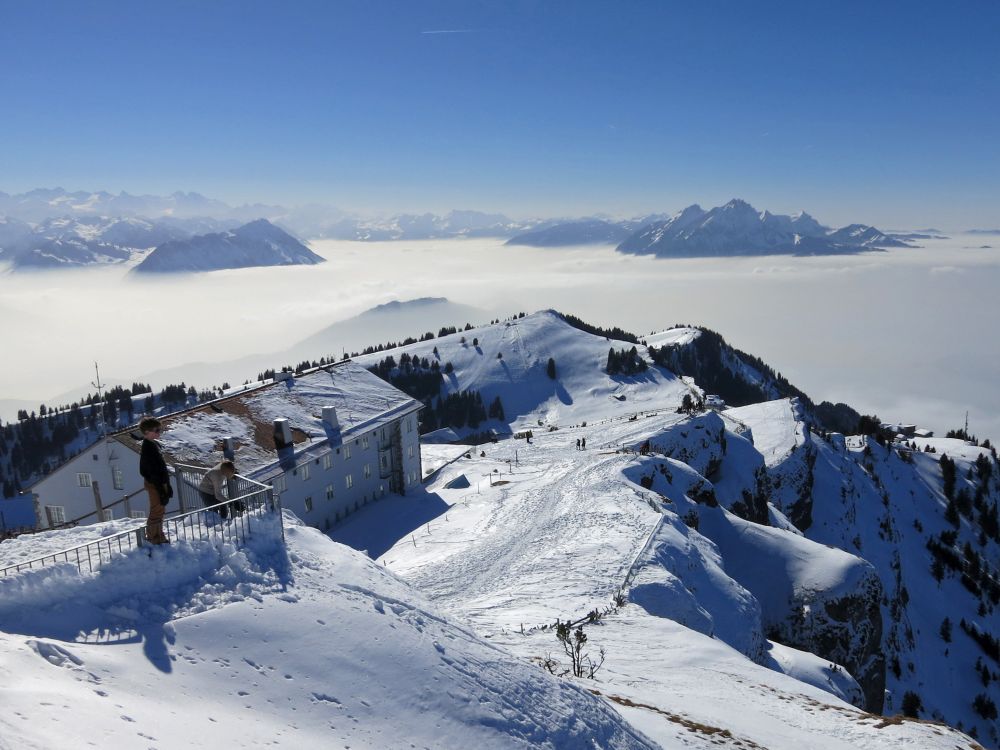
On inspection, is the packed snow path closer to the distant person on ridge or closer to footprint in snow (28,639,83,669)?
the distant person on ridge

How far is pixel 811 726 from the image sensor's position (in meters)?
17.4

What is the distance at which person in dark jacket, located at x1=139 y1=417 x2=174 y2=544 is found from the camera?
1195cm

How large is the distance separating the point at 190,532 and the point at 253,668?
3999 mm

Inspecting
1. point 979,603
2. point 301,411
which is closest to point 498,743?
point 301,411

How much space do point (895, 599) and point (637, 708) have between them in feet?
190

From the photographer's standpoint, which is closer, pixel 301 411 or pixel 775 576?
pixel 775 576

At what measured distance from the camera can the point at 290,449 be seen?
38.8 metres

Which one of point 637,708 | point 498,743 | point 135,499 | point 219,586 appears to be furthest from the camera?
point 135,499

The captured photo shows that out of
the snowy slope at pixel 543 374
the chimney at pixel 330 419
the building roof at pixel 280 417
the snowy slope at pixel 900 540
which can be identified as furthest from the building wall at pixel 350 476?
the snowy slope at pixel 543 374

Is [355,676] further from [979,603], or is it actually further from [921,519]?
[921,519]

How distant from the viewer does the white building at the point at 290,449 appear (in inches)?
1284

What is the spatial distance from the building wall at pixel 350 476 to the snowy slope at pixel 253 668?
75.9ft

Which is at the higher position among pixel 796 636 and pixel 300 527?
pixel 300 527

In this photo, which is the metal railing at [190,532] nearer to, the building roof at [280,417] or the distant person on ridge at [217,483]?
the distant person on ridge at [217,483]
